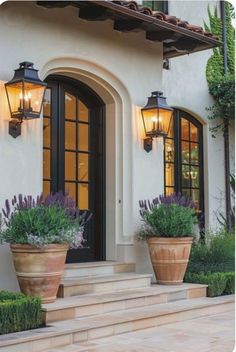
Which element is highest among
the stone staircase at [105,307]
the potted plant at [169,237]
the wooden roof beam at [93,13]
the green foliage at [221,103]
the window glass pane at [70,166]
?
the wooden roof beam at [93,13]

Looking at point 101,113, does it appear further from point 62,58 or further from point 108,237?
point 108,237

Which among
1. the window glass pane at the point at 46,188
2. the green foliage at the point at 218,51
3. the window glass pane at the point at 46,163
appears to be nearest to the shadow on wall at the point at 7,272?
the window glass pane at the point at 46,188

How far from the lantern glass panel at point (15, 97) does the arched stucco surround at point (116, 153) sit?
4.59 ft

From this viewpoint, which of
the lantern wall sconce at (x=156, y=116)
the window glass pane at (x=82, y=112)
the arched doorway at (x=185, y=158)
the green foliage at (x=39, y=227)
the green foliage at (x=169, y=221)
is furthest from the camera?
the arched doorway at (x=185, y=158)

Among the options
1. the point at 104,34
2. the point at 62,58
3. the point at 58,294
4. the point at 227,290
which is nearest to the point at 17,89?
the point at 62,58

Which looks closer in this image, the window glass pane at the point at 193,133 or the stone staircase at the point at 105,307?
the stone staircase at the point at 105,307

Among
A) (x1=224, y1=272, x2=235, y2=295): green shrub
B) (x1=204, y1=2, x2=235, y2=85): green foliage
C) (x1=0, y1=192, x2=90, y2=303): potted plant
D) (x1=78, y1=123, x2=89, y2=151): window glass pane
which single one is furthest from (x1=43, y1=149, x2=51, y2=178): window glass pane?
(x1=204, y1=2, x2=235, y2=85): green foliage

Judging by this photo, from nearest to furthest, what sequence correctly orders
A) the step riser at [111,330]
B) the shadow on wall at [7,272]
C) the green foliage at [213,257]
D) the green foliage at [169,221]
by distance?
the step riser at [111,330]
the shadow on wall at [7,272]
the green foliage at [169,221]
the green foliage at [213,257]

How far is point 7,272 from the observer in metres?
5.88

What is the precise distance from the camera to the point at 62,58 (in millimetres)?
6824

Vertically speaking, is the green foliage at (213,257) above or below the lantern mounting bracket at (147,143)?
below

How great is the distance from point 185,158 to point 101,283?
3959 millimetres

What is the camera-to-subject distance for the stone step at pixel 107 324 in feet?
15.5

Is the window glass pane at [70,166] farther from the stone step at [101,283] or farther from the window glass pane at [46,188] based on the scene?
the stone step at [101,283]
